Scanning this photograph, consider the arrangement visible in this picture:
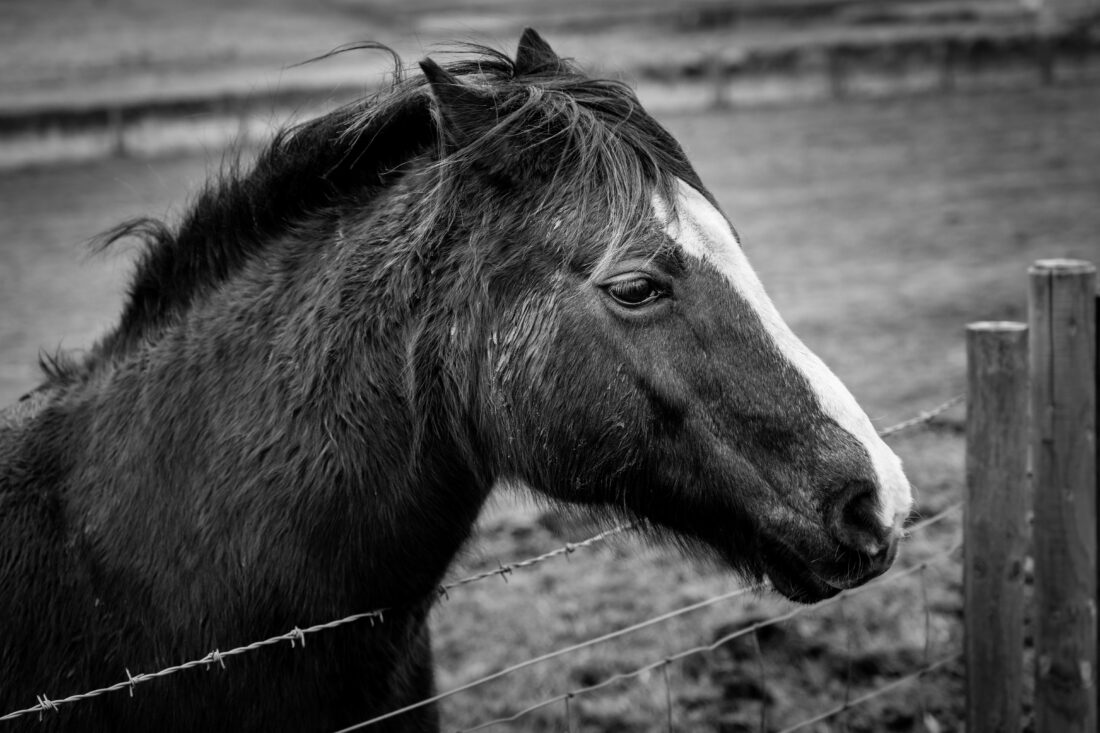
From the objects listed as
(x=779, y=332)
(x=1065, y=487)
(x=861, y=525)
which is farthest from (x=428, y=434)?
(x=1065, y=487)

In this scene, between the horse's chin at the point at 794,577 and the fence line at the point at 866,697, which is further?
the fence line at the point at 866,697

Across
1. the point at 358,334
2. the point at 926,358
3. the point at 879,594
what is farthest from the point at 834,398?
the point at 926,358

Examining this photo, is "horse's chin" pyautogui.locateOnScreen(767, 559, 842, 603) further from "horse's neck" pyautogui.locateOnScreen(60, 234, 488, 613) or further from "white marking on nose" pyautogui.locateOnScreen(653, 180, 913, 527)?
"horse's neck" pyautogui.locateOnScreen(60, 234, 488, 613)

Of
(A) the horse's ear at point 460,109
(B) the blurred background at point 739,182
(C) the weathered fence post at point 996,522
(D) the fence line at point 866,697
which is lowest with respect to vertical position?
(B) the blurred background at point 739,182

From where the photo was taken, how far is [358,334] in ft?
7.38

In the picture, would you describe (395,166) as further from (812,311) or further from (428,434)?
(812,311)

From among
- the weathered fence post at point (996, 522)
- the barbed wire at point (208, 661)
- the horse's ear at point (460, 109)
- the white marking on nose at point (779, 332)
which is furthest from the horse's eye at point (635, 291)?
the weathered fence post at point (996, 522)

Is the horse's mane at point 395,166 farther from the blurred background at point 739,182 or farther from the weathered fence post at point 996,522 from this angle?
the weathered fence post at point 996,522

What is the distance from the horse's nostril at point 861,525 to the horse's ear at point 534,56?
1.35 meters

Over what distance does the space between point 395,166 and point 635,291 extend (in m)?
0.78

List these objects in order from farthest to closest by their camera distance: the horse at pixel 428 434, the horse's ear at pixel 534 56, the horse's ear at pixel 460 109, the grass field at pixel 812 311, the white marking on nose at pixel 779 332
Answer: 1. the grass field at pixel 812 311
2. the horse's ear at pixel 534 56
3. the horse's ear at pixel 460 109
4. the horse at pixel 428 434
5. the white marking on nose at pixel 779 332

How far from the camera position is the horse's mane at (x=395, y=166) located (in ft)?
7.27

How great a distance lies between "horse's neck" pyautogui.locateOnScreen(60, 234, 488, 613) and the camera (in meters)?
2.17

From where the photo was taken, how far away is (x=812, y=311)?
9570 mm
